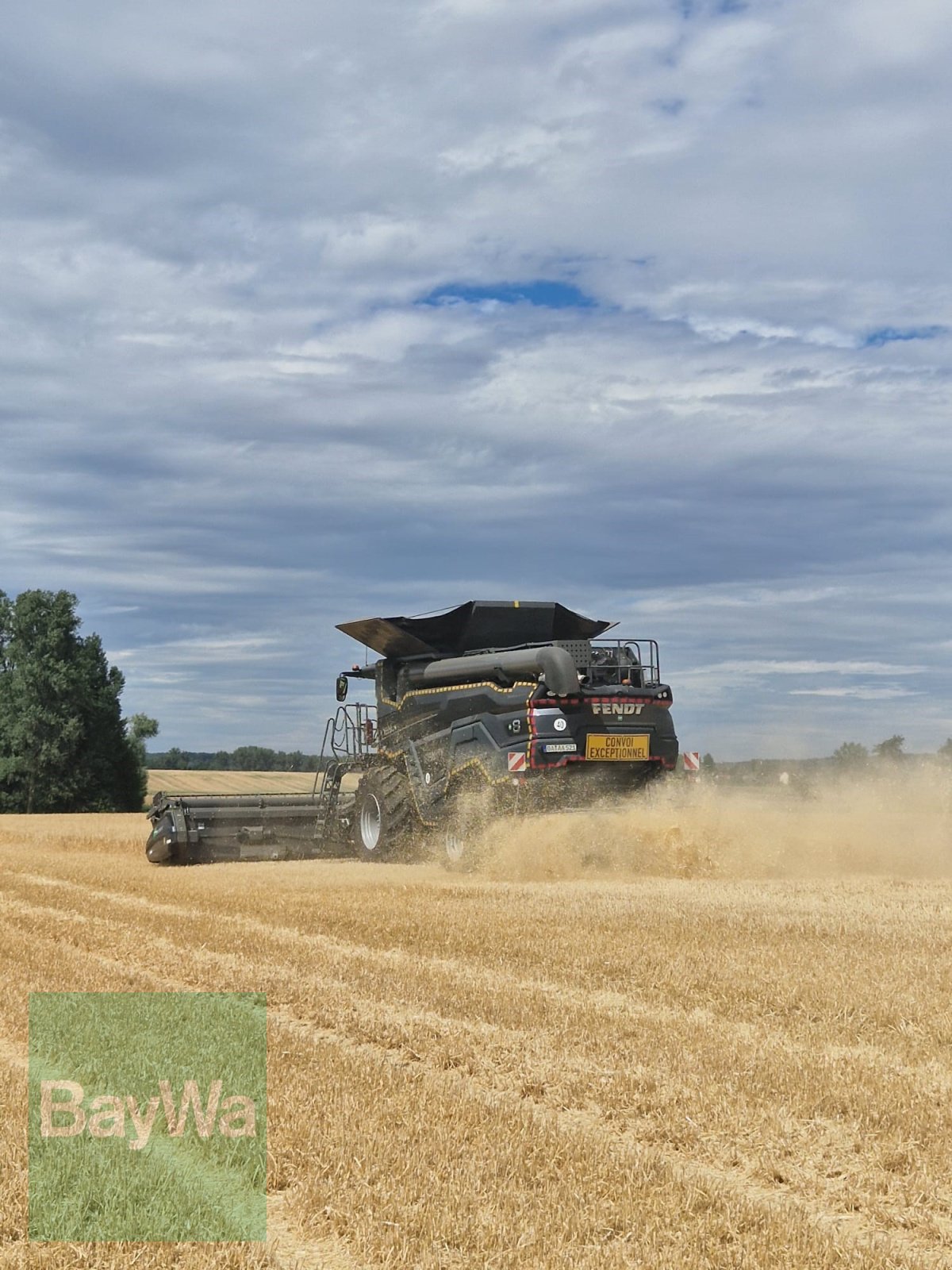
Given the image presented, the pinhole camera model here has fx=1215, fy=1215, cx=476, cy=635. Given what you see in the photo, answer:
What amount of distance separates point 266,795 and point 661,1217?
16473mm

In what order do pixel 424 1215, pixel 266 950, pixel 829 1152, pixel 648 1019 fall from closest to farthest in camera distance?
pixel 424 1215 < pixel 829 1152 < pixel 648 1019 < pixel 266 950

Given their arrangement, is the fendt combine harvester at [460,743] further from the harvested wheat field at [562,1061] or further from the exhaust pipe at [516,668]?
the harvested wheat field at [562,1061]

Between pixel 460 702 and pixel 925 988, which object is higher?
pixel 460 702

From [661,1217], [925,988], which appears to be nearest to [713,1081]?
[661,1217]

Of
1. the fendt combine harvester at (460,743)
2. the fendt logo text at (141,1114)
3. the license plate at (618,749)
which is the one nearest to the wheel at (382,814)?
the fendt combine harvester at (460,743)

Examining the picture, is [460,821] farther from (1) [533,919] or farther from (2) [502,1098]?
(2) [502,1098]

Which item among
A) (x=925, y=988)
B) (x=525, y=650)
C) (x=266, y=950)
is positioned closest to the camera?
Result: (x=925, y=988)

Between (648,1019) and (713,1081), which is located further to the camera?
(648,1019)

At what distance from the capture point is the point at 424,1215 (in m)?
3.89

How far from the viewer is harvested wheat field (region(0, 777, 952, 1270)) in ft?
12.6

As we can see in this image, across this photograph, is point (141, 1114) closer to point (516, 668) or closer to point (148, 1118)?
point (148, 1118)

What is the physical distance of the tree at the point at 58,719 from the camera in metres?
55.2

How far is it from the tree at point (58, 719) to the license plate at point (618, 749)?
148 ft

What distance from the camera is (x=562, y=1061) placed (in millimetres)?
5750
